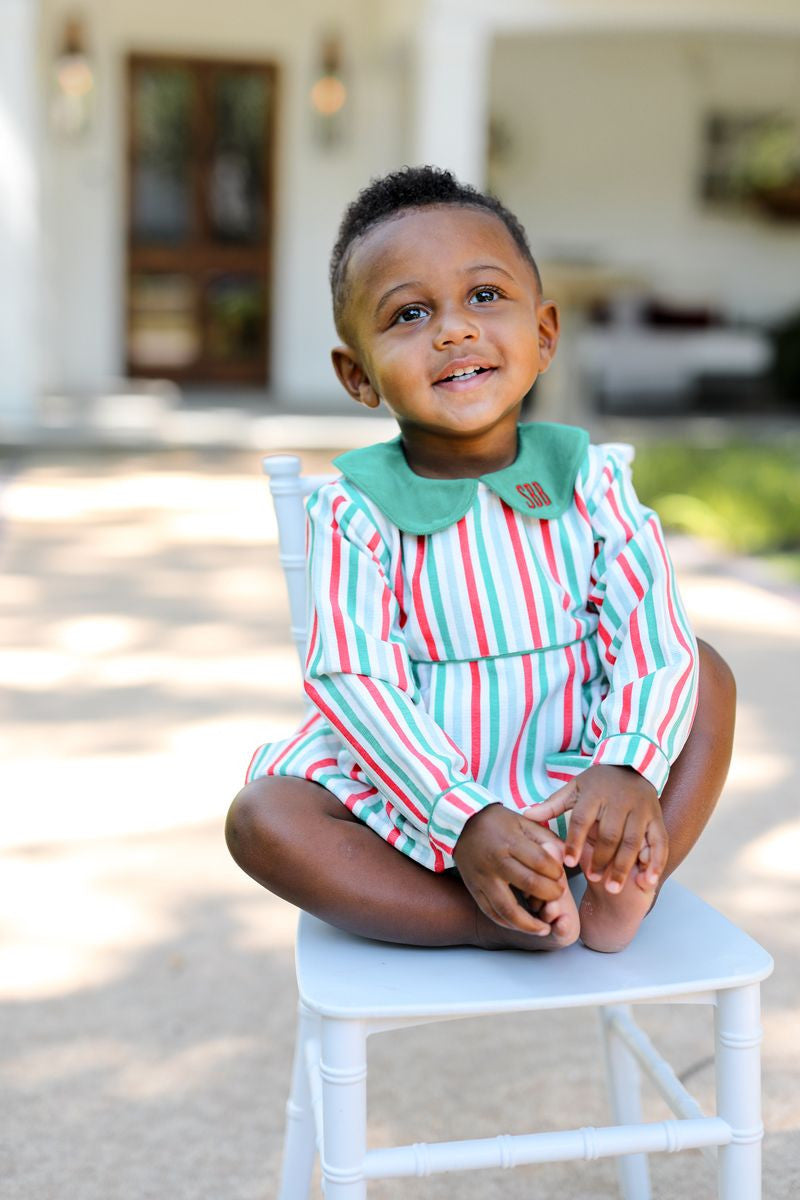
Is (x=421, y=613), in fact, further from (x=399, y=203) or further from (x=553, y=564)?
(x=399, y=203)

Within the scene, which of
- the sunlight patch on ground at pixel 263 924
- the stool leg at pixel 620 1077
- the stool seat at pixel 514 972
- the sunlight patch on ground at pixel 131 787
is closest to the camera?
the stool seat at pixel 514 972

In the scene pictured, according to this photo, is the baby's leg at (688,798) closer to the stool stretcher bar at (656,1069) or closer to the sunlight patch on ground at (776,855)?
the stool stretcher bar at (656,1069)

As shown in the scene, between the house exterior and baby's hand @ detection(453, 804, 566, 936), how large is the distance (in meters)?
8.13

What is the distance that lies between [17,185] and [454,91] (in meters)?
2.45

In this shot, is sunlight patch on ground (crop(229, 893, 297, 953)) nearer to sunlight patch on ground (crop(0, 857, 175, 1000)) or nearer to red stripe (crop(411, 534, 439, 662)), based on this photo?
sunlight patch on ground (crop(0, 857, 175, 1000))

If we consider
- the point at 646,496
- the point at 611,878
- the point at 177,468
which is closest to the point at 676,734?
the point at 611,878

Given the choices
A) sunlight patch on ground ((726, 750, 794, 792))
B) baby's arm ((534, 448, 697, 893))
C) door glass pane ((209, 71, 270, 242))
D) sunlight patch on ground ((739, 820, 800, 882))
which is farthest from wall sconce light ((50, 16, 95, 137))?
baby's arm ((534, 448, 697, 893))

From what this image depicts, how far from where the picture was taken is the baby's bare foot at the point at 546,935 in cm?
135

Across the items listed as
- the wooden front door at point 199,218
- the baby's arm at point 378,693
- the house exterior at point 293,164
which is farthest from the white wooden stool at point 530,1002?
the wooden front door at point 199,218

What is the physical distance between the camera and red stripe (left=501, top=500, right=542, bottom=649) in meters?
1.58

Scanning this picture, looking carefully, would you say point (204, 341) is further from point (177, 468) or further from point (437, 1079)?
point (437, 1079)

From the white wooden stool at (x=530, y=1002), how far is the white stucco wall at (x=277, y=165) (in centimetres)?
964

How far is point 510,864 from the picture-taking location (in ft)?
4.38

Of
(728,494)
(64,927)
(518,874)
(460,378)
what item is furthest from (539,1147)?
(728,494)
